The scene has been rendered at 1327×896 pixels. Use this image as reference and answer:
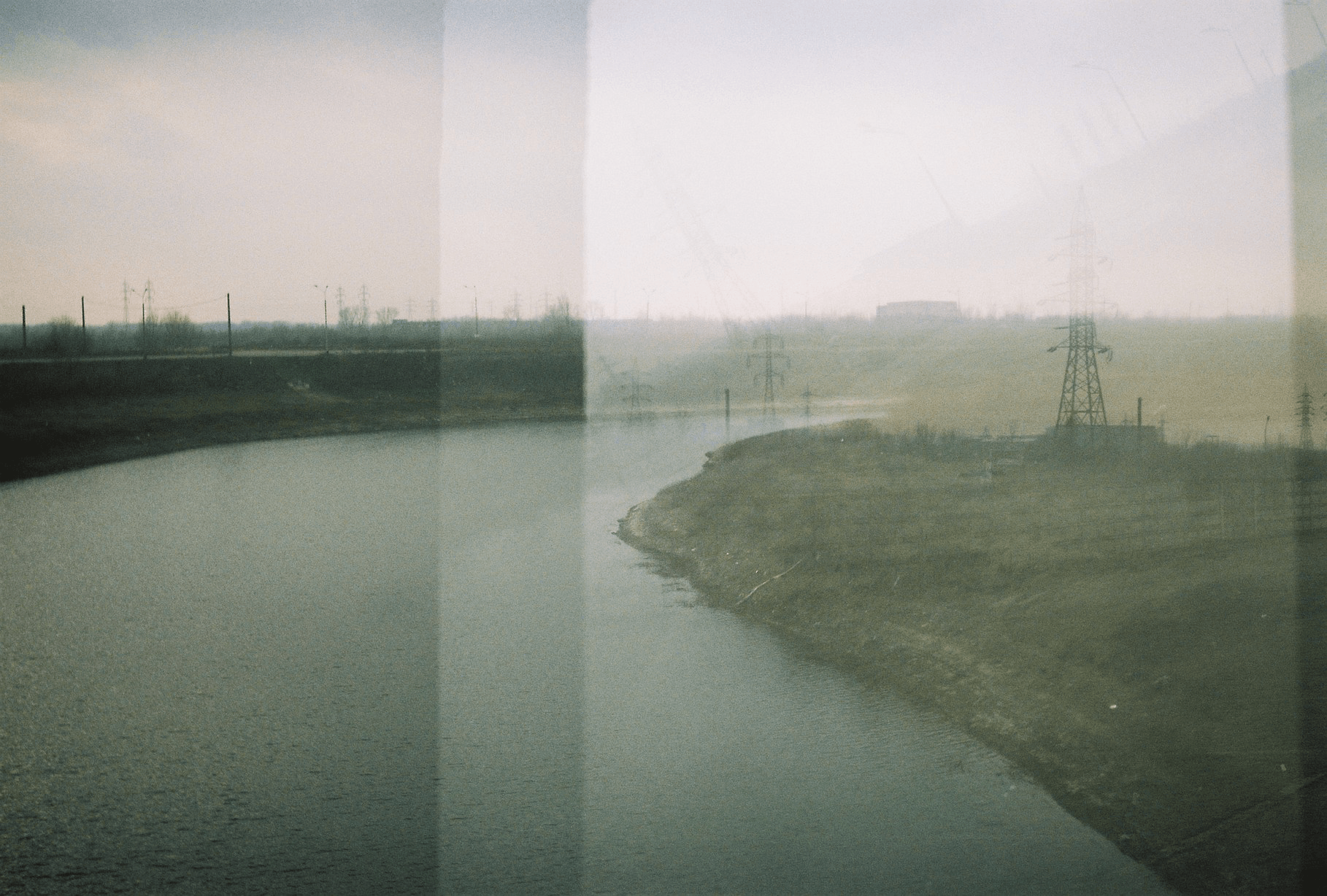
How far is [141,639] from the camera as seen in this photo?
1311cm

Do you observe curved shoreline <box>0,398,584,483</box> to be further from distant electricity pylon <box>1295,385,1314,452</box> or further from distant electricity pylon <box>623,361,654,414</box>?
distant electricity pylon <box>1295,385,1314,452</box>

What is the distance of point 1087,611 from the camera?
1077 cm

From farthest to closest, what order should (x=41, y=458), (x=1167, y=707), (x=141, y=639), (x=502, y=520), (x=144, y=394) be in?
(x=144, y=394)
(x=41, y=458)
(x=502, y=520)
(x=141, y=639)
(x=1167, y=707)

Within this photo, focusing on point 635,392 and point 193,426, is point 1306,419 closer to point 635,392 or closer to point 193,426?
point 193,426

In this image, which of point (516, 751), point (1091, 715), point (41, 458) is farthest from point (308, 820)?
point (41, 458)

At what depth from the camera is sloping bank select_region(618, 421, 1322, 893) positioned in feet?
23.9

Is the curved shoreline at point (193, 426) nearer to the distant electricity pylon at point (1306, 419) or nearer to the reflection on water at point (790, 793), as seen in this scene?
the reflection on water at point (790, 793)

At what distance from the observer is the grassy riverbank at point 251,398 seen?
131 ft

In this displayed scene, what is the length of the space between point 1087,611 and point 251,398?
166 feet

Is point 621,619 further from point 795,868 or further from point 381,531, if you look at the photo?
point 381,531

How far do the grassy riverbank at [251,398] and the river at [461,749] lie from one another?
909 inches

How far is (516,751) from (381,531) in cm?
1333

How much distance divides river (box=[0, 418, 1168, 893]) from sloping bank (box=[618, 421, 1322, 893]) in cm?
52

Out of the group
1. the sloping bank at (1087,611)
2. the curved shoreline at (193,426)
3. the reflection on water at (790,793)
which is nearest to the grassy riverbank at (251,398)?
the curved shoreline at (193,426)
